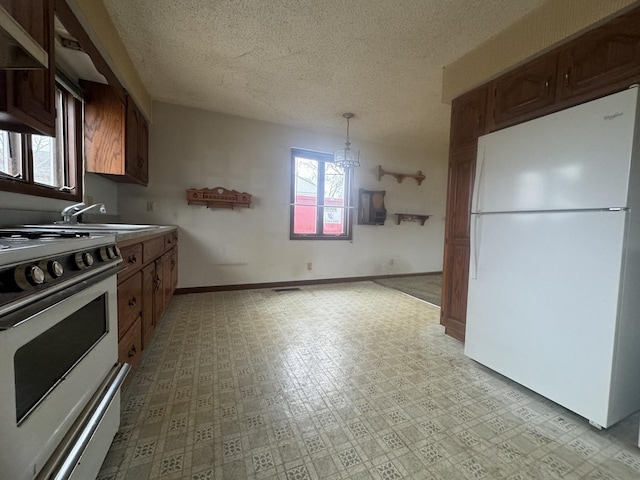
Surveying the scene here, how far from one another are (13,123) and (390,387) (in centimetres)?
226

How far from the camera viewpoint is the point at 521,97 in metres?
1.73

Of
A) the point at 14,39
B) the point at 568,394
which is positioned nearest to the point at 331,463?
the point at 568,394

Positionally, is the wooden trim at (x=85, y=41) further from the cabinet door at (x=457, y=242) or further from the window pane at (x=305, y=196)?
the cabinet door at (x=457, y=242)

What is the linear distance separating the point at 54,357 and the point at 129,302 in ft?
2.57

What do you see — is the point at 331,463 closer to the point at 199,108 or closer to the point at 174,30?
the point at 174,30

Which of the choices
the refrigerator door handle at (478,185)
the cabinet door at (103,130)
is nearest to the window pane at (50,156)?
the cabinet door at (103,130)

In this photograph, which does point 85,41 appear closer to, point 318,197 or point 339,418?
point 339,418

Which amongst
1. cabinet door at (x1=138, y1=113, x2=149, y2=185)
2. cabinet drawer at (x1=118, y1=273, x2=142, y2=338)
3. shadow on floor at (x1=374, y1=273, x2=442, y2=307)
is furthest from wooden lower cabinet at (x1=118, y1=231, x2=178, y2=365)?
shadow on floor at (x1=374, y1=273, x2=442, y2=307)

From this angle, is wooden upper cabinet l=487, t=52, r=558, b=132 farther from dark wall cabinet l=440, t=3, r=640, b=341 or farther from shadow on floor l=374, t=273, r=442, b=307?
shadow on floor l=374, t=273, r=442, b=307

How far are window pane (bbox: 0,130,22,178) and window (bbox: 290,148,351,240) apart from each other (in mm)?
2728

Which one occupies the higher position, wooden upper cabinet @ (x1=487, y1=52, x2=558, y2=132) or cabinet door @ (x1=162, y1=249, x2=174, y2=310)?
wooden upper cabinet @ (x1=487, y1=52, x2=558, y2=132)

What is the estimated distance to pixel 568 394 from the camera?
1352mm

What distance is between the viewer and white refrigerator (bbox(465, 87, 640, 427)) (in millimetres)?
1193

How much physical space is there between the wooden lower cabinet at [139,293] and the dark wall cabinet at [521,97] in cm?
231
